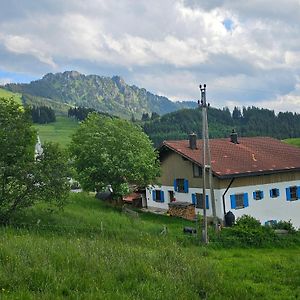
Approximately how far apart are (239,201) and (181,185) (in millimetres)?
6127

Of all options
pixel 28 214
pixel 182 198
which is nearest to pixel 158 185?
pixel 182 198

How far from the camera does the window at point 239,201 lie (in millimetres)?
34844

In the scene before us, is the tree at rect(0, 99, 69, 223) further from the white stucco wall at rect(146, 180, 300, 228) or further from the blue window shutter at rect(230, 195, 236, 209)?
the blue window shutter at rect(230, 195, 236, 209)

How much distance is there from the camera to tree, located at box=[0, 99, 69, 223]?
21609mm

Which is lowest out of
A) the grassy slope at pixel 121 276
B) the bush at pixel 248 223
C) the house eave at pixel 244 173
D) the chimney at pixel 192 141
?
the bush at pixel 248 223

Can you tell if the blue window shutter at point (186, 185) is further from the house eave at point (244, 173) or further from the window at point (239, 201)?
the window at point (239, 201)

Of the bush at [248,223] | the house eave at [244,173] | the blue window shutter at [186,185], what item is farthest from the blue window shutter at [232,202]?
the bush at [248,223]

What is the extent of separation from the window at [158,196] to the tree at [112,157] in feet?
19.3

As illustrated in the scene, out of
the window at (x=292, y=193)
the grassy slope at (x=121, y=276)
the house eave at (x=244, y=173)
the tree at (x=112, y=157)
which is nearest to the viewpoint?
the grassy slope at (x=121, y=276)

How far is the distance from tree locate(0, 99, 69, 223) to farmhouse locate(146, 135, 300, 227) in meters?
15.8

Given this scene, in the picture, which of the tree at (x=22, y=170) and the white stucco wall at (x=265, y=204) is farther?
the white stucco wall at (x=265, y=204)

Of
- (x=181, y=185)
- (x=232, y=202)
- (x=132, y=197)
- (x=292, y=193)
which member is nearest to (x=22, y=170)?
(x=232, y=202)

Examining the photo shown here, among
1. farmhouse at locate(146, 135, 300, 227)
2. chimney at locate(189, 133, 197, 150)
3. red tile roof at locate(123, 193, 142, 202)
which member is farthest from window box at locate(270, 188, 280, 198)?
red tile roof at locate(123, 193, 142, 202)

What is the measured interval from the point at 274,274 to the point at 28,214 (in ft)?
48.1
